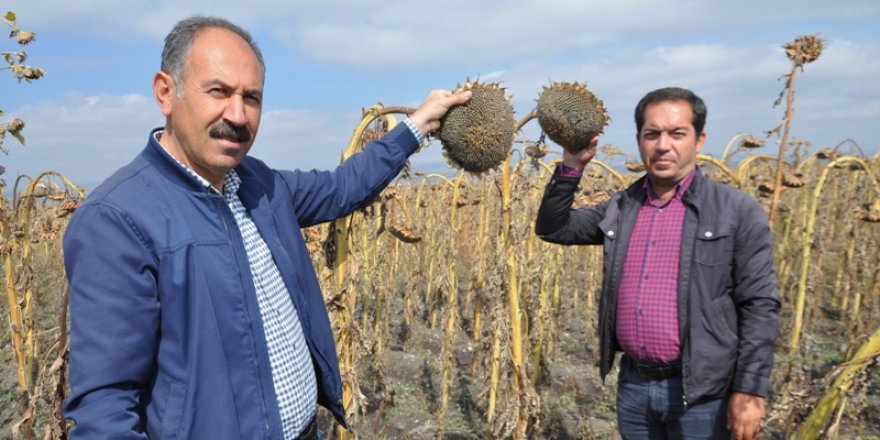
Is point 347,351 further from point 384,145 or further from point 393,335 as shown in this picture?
point 393,335

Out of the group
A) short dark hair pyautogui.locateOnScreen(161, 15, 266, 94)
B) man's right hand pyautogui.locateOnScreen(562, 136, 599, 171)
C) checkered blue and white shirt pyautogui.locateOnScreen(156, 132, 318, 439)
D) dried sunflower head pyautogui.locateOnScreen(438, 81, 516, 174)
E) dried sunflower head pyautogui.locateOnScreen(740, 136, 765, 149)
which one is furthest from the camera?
dried sunflower head pyautogui.locateOnScreen(740, 136, 765, 149)

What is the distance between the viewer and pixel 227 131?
1.81 metres

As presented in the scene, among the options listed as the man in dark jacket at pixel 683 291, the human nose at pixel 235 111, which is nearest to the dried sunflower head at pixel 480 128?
the man in dark jacket at pixel 683 291

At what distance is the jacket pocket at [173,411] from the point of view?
5.30 ft

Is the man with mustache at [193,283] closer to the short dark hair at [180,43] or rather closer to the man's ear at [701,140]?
the short dark hair at [180,43]

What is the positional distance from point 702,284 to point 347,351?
1803 millimetres

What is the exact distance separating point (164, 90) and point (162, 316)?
724 millimetres

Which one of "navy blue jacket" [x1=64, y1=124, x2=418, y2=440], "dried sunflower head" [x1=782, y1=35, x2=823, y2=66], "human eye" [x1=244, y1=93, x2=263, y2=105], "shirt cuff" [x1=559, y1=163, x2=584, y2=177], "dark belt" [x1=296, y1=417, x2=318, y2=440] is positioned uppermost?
"dried sunflower head" [x1=782, y1=35, x2=823, y2=66]

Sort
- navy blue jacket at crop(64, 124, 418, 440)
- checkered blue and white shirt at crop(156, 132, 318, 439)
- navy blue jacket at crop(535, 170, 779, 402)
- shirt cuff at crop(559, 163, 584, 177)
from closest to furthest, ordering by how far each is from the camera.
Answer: navy blue jacket at crop(64, 124, 418, 440) < checkered blue and white shirt at crop(156, 132, 318, 439) < navy blue jacket at crop(535, 170, 779, 402) < shirt cuff at crop(559, 163, 584, 177)

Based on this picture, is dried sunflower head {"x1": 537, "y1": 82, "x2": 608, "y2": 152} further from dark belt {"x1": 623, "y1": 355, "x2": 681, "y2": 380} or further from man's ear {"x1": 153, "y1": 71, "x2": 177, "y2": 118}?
man's ear {"x1": 153, "y1": 71, "x2": 177, "y2": 118}

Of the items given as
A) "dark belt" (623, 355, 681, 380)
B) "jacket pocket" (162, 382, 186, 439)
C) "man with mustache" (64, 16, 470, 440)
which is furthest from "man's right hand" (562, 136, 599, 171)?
"jacket pocket" (162, 382, 186, 439)

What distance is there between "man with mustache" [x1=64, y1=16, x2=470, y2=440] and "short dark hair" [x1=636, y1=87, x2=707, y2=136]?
6.28 feet

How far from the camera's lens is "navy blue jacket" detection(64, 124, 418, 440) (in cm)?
153

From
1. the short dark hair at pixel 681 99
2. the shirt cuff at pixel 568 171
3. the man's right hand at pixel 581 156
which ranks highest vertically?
the short dark hair at pixel 681 99
